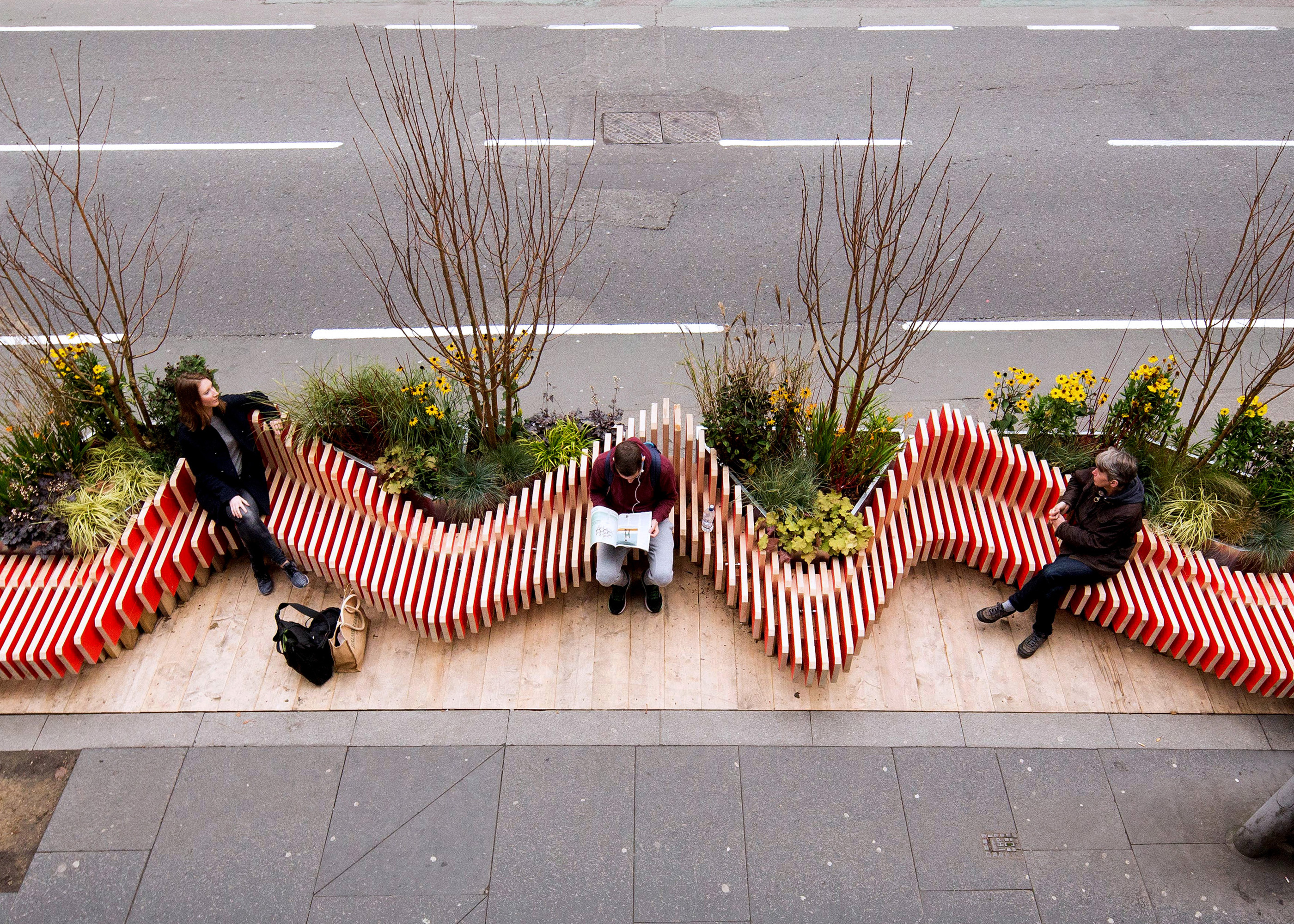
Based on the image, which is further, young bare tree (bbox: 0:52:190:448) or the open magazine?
young bare tree (bbox: 0:52:190:448)

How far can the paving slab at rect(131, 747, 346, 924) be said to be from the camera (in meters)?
4.54

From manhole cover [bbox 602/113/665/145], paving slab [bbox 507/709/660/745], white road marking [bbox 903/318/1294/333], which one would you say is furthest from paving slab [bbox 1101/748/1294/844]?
manhole cover [bbox 602/113/665/145]

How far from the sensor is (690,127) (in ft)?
34.0

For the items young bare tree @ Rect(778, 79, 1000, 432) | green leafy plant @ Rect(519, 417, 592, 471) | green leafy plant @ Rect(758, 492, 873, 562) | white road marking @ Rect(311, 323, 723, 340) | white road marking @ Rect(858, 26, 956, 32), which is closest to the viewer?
green leafy plant @ Rect(758, 492, 873, 562)

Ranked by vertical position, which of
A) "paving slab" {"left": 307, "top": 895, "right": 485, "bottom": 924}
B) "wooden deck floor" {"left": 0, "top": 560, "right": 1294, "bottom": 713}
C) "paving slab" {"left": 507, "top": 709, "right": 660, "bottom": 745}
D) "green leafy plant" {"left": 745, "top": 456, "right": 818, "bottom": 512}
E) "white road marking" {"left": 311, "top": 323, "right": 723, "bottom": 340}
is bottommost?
"paving slab" {"left": 307, "top": 895, "right": 485, "bottom": 924}

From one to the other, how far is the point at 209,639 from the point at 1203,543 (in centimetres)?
613

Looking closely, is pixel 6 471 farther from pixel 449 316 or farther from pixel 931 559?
pixel 931 559

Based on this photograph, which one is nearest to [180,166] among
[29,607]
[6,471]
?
[6,471]

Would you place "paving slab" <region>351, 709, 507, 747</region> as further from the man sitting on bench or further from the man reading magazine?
the man sitting on bench

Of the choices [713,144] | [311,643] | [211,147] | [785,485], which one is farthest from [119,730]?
[713,144]

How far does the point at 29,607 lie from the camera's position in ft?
17.5

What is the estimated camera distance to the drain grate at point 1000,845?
185 inches

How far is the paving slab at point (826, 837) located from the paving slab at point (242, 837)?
2.30 metres

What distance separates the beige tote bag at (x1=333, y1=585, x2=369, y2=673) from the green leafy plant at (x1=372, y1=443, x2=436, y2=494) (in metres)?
0.73
